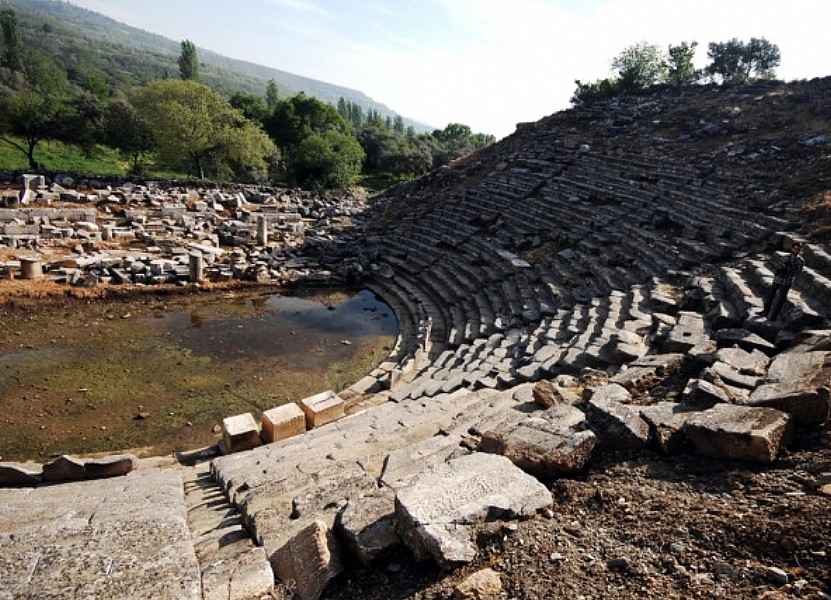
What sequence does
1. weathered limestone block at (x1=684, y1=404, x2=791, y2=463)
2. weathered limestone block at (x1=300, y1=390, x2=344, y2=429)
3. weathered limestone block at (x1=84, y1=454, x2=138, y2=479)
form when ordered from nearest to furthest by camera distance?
weathered limestone block at (x1=684, y1=404, x2=791, y2=463) < weathered limestone block at (x1=84, y1=454, x2=138, y2=479) < weathered limestone block at (x1=300, y1=390, x2=344, y2=429)

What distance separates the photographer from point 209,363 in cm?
1164

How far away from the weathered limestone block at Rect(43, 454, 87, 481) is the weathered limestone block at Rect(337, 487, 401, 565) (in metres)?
5.06

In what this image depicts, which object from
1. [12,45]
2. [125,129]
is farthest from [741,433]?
[12,45]

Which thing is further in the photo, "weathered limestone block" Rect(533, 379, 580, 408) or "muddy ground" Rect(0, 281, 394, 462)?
"muddy ground" Rect(0, 281, 394, 462)

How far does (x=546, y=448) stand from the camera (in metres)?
4.59

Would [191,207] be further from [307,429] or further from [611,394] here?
[611,394]

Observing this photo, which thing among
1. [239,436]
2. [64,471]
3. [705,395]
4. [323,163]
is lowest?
[64,471]

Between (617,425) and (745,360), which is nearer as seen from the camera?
(617,425)

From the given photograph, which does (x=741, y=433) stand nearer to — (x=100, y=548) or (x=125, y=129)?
(x=100, y=548)

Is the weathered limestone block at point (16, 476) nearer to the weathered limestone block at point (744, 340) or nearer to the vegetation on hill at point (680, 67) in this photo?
the weathered limestone block at point (744, 340)

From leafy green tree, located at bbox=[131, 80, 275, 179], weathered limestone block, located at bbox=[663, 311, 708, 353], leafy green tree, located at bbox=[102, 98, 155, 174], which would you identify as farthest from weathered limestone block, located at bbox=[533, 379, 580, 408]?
leafy green tree, located at bbox=[102, 98, 155, 174]

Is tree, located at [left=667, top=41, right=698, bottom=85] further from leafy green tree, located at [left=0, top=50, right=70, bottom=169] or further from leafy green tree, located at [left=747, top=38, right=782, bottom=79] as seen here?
leafy green tree, located at [left=0, top=50, right=70, bottom=169]

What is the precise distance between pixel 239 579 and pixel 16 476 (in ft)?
17.4

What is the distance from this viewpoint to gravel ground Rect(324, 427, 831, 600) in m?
3.08
